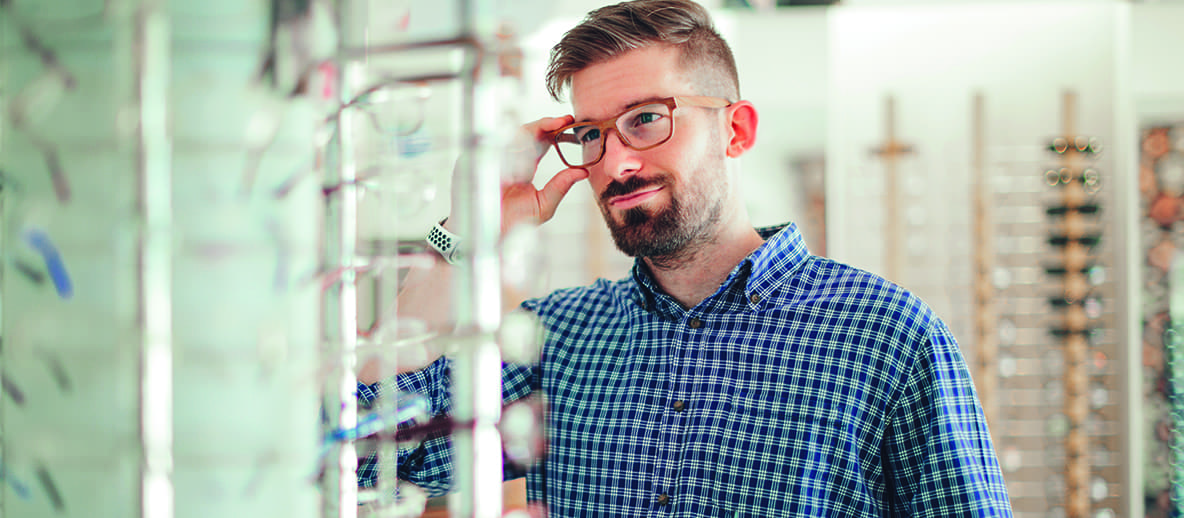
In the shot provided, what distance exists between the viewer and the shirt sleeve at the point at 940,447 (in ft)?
3.24

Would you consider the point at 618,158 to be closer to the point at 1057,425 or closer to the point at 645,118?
the point at 645,118

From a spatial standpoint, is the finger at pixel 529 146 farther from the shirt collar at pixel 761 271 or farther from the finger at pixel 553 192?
the shirt collar at pixel 761 271

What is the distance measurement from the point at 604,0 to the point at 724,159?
2.11m

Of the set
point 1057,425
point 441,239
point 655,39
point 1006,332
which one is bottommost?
point 1057,425

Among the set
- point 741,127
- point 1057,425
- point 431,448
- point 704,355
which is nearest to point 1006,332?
point 1057,425

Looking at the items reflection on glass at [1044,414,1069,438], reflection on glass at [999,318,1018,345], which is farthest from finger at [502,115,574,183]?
reflection on glass at [1044,414,1069,438]

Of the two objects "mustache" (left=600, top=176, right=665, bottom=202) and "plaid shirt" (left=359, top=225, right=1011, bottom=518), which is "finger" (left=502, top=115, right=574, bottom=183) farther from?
"plaid shirt" (left=359, top=225, right=1011, bottom=518)

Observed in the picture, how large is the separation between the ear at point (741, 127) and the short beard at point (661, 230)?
0.15 metres

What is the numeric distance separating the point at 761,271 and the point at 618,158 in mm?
275

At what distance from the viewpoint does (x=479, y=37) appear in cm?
31

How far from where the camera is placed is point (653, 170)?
46.8 inches

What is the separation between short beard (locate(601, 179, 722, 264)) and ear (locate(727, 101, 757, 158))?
152mm

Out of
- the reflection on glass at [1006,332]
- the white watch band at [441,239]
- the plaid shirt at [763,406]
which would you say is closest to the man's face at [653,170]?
the plaid shirt at [763,406]

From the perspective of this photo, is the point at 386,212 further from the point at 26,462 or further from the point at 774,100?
the point at 774,100
